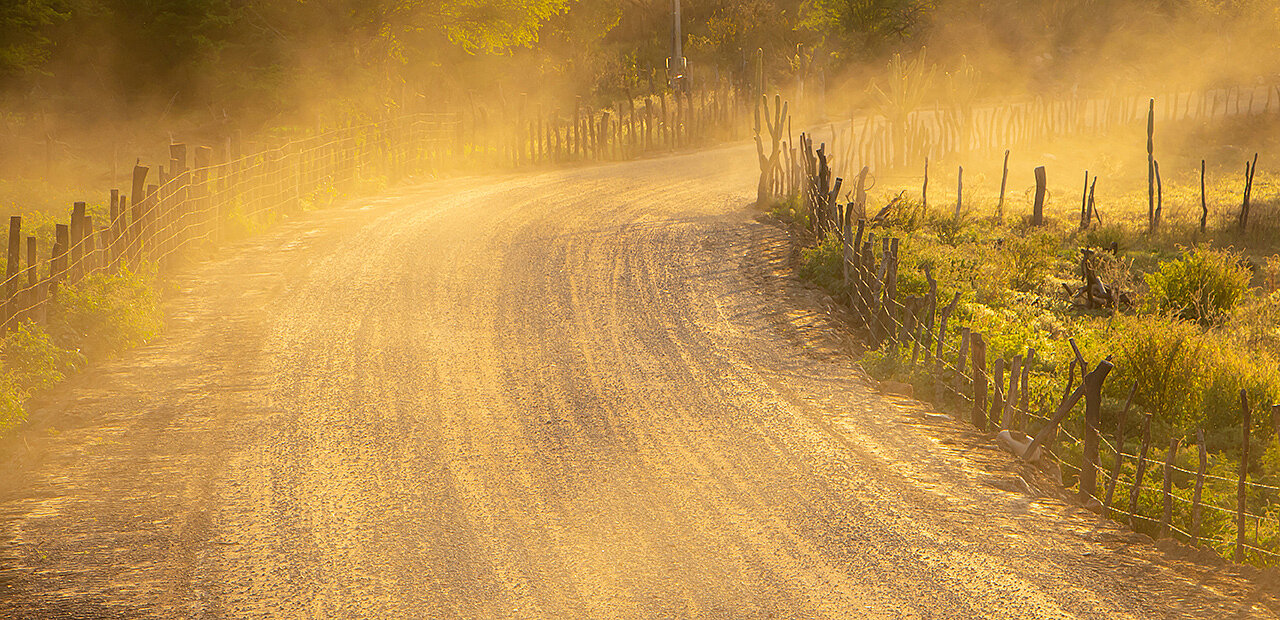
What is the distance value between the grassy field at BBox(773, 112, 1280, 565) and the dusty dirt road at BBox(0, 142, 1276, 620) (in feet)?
4.62

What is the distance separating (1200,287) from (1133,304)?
33.8 inches

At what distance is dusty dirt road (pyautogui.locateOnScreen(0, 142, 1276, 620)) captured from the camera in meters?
6.10

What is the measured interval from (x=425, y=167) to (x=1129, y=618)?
Result: 20462mm

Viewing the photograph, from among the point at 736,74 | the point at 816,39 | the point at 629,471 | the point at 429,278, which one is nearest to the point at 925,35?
the point at 816,39

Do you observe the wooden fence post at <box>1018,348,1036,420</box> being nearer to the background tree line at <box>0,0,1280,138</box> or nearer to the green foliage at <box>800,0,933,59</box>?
the background tree line at <box>0,0,1280,138</box>

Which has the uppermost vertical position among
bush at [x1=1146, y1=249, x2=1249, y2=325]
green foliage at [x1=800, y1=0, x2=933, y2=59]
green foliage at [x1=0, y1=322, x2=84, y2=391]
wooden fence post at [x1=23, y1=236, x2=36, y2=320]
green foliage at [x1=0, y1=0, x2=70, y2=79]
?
green foliage at [x1=800, y1=0, x2=933, y2=59]

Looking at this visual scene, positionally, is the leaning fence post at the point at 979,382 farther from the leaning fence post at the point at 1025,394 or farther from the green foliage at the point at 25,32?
the green foliage at the point at 25,32

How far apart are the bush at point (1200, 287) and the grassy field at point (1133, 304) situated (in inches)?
0.9

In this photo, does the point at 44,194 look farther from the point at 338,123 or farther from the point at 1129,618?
the point at 1129,618

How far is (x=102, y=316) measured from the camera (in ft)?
34.6

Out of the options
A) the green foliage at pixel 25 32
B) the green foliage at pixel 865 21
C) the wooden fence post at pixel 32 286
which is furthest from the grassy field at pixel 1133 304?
the green foliage at pixel 865 21

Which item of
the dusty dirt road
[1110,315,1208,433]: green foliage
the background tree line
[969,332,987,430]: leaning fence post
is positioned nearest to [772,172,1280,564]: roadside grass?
[1110,315,1208,433]: green foliage

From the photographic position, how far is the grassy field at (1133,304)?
9.88 meters

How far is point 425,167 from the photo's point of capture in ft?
79.3
